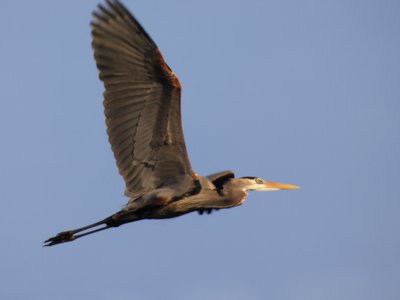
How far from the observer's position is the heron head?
11.3m

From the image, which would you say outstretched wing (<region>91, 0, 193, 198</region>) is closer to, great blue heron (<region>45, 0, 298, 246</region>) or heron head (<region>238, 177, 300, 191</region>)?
great blue heron (<region>45, 0, 298, 246</region>)

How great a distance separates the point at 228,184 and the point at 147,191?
1064 mm

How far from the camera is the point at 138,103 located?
1041 cm

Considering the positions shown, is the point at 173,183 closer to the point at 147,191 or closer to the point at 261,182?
the point at 147,191

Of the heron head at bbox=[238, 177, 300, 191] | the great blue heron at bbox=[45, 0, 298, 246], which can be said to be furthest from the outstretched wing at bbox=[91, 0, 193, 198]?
the heron head at bbox=[238, 177, 300, 191]

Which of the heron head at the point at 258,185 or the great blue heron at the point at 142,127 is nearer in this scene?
the great blue heron at the point at 142,127

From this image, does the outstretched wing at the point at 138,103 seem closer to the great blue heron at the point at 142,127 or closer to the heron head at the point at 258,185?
the great blue heron at the point at 142,127

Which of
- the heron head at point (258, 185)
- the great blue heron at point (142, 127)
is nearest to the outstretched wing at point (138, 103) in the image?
the great blue heron at point (142, 127)

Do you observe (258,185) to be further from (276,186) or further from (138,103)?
(138,103)

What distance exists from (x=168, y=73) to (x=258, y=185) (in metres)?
2.33

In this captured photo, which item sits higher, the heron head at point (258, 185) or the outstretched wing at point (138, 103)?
the outstretched wing at point (138, 103)

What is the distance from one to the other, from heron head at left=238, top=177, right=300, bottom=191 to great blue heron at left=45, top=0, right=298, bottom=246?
1.34 ft

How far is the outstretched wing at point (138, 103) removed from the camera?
10.2 meters

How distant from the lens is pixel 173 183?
35.0ft
